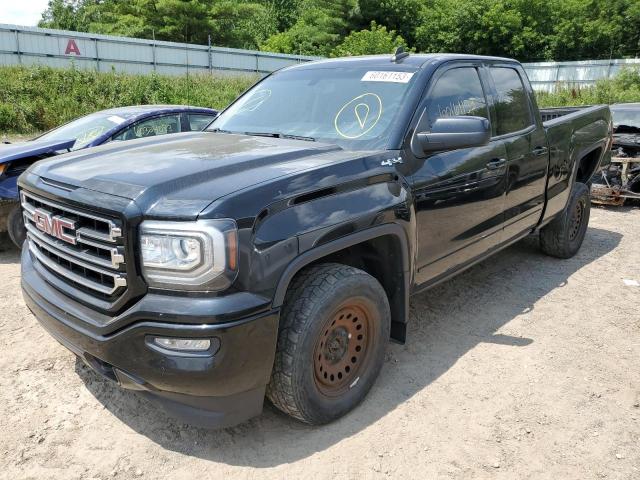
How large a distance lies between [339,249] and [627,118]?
7.93 metres

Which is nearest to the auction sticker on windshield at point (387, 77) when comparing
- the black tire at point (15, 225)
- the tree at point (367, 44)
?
the black tire at point (15, 225)

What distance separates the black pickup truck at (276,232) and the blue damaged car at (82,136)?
203cm

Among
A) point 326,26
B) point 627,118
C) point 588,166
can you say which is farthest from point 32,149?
point 326,26

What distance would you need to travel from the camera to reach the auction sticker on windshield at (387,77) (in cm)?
355

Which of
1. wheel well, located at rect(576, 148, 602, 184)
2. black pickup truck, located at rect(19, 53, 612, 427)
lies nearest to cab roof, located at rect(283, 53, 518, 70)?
black pickup truck, located at rect(19, 53, 612, 427)

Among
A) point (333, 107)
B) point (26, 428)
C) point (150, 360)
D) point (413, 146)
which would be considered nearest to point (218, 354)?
point (150, 360)

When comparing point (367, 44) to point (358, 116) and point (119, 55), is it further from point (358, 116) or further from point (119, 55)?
point (358, 116)

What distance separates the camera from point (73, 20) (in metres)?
57.8

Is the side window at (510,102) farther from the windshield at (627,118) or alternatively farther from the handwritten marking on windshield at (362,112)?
the windshield at (627,118)

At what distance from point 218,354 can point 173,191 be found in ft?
2.40

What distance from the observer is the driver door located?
3398 mm

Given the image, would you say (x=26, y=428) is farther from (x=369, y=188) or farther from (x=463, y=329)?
(x=463, y=329)

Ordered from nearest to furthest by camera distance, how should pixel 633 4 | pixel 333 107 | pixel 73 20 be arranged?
pixel 333 107 < pixel 633 4 < pixel 73 20

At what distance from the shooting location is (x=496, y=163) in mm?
4016
